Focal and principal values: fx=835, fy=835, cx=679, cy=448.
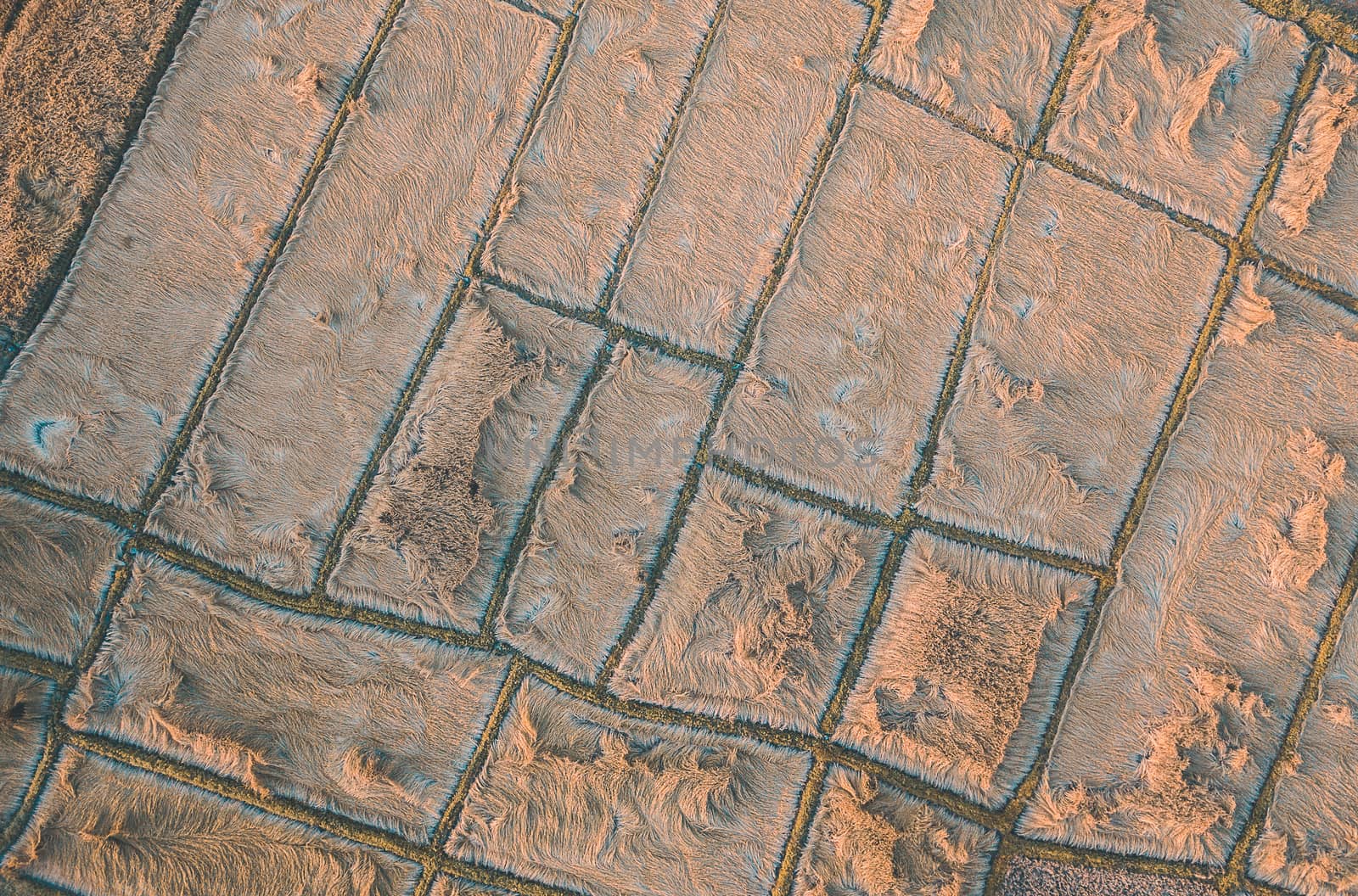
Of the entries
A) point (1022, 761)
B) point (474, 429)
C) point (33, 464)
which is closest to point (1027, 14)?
point (474, 429)

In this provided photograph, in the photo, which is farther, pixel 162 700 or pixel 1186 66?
pixel 1186 66

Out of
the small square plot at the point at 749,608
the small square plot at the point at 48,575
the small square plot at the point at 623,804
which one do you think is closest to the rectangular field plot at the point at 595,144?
the small square plot at the point at 749,608

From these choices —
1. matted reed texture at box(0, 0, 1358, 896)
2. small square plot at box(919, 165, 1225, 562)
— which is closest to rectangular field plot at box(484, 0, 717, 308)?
matted reed texture at box(0, 0, 1358, 896)

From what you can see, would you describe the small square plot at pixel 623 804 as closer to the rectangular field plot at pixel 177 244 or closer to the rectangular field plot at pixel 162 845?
the rectangular field plot at pixel 162 845

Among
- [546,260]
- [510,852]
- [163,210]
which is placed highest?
[546,260]

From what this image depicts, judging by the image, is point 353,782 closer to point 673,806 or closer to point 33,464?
point 673,806

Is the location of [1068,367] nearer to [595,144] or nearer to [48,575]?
[595,144]

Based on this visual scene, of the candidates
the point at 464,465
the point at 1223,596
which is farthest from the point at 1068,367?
the point at 464,465

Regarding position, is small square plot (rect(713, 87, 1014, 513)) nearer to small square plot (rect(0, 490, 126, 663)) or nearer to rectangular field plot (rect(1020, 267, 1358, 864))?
rectangular field plot (rect(1020, 267, 1358, 864))
